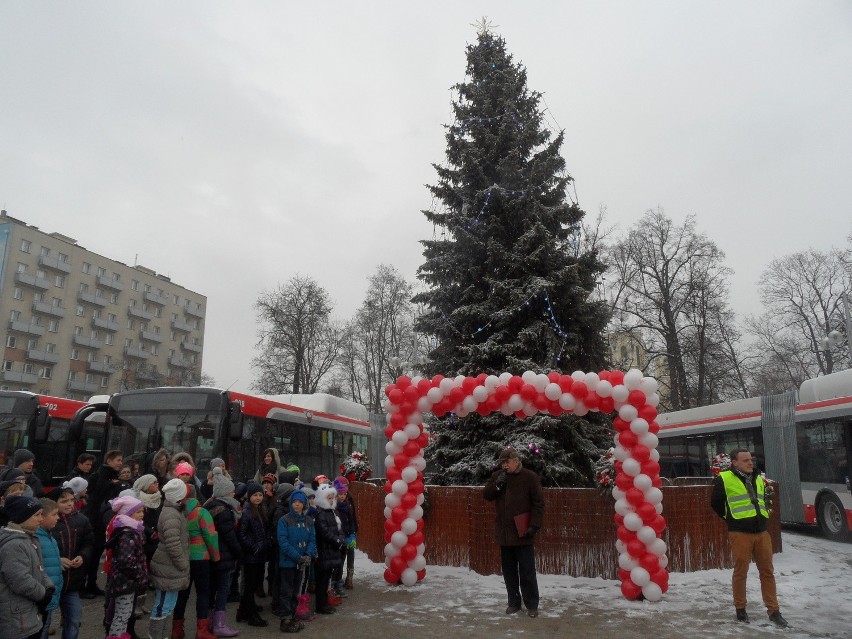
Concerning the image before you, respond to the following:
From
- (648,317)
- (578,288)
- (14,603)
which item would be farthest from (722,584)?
(648,317)

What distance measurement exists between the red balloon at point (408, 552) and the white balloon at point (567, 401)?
3.08 meters

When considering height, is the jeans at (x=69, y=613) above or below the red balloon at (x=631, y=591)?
above

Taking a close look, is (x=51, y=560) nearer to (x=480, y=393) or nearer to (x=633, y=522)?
(x=480, y=393)

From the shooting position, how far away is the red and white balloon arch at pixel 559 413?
320 inches

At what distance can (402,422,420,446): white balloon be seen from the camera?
944cm

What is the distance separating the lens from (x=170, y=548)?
5.84 m

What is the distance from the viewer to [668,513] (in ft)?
30.7

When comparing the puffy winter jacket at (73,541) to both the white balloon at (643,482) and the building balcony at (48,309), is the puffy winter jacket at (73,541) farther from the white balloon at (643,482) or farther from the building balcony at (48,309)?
the building balcony at (48,309)

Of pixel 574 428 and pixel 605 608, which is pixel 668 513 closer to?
pixel 605 608

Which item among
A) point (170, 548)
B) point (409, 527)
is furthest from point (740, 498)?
point (170, 548)

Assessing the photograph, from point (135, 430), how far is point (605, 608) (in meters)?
9.01

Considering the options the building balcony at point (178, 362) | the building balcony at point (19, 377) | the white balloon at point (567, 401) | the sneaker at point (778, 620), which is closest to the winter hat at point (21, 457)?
the white balloon at point (567, 401)

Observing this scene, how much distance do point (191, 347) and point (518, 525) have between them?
78376mm

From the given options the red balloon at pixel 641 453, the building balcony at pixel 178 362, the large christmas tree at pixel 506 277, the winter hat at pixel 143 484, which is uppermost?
the building balcony at pixel 178 362
